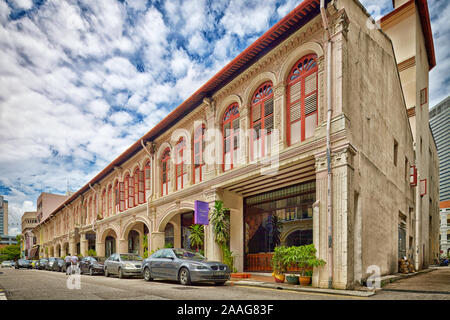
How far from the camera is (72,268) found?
20.7 meters

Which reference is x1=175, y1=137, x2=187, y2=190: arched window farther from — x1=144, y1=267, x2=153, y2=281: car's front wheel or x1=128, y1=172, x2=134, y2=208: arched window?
x1=144, y1=267, x2=153, y2=281: car's front wheel

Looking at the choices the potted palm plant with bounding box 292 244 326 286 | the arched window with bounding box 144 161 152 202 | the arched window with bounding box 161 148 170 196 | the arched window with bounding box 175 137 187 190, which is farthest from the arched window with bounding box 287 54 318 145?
the arched window with bounding box 144 161 152 202

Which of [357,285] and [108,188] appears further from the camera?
[108,188]

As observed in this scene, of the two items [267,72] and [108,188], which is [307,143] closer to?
[267,72]

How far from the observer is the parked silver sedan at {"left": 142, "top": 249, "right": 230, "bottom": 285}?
11.5 meters

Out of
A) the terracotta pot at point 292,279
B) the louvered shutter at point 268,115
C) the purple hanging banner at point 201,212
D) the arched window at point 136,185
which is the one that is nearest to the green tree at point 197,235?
the purple hanging banner at point 201,212

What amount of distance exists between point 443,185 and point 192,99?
45241 millimetres

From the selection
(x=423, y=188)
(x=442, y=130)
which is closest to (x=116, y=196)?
(x=423, y=188)

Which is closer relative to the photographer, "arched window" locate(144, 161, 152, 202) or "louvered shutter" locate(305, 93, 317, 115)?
"louvered shutter" locate(305, 93, 317, 115)

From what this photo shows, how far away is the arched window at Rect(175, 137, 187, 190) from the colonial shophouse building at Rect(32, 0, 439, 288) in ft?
0.40

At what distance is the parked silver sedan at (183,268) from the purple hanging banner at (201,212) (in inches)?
113

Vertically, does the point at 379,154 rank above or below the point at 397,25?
below

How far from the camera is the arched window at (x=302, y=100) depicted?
1292 centimetres
